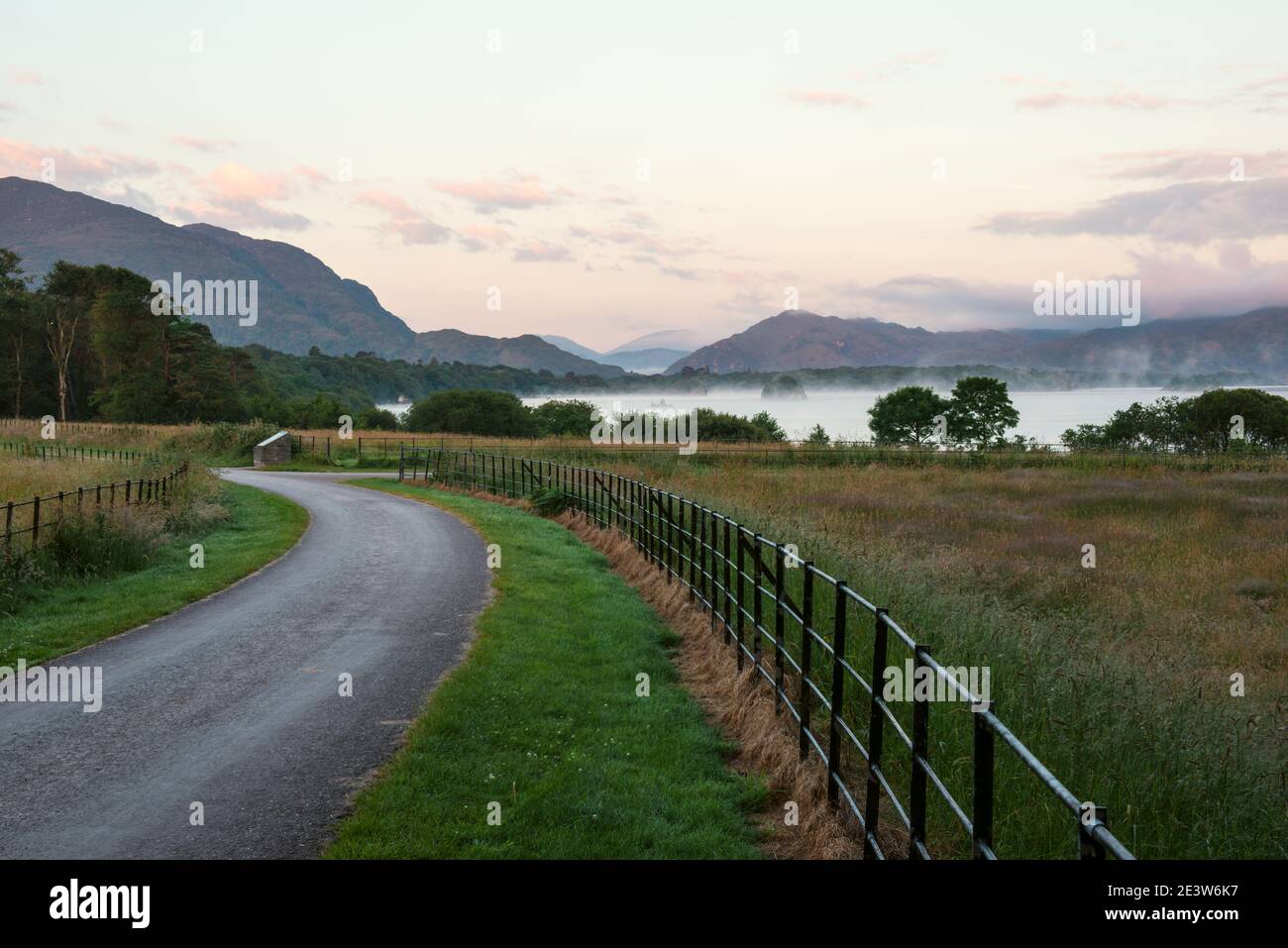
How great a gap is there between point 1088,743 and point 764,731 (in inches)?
108

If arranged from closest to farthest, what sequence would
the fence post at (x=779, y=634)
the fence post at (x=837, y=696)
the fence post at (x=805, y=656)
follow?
the fence post at (x=837, y=696), the fence post at (x=805, y=656), the fence post at (x=779, y=634)

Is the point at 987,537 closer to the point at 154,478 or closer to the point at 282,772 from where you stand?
the point at 282,772

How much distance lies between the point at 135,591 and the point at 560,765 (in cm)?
1091

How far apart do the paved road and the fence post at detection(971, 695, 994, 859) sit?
4.20 meters

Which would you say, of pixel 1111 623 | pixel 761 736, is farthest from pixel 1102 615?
pixel 761 736

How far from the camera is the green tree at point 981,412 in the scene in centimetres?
10094

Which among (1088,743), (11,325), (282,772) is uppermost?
(11,325)

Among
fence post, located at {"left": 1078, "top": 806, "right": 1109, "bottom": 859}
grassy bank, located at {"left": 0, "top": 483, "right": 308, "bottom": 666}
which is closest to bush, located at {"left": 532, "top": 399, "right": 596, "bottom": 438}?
grassy bank, located at {"left": 0, "top": 483, "right": 308, "bottom": 666}

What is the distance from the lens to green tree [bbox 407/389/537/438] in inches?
4582

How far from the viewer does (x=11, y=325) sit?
85.1m

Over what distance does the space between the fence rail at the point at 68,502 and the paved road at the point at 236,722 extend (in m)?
3.31

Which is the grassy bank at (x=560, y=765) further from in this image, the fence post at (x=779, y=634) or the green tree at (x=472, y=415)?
the green tree at (x=472, y=415)

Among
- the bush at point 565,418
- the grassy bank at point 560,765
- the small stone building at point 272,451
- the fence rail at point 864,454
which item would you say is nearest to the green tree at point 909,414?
the bush at point 565,418
